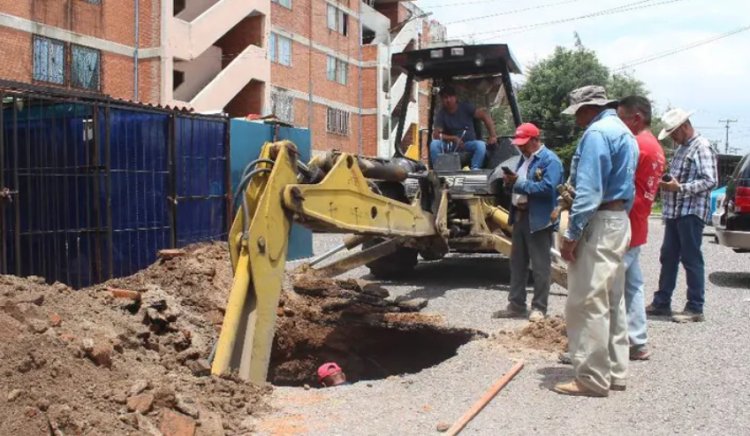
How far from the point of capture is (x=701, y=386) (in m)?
5.16

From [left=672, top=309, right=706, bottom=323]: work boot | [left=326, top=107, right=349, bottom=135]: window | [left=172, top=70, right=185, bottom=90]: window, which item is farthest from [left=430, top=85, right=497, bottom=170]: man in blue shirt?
[left=326, top=107, right=349, bottom=135]: window

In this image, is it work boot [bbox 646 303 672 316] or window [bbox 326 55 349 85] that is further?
window [bbox 326 55 349 85]

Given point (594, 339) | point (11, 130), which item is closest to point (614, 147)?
point (594, 339)

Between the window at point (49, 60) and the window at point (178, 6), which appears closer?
the window at point (49, 60)

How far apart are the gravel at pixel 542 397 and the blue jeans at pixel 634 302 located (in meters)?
0.22

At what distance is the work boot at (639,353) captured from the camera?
590 centimetres

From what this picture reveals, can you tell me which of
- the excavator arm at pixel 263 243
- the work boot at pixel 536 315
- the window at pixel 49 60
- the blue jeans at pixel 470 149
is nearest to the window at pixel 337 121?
the window at pixel 49 60

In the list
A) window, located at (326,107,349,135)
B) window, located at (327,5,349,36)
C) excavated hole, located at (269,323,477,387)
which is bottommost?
excavated hole, located at (269,323,477,387)

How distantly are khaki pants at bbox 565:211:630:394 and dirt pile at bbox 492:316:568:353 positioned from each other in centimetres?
124

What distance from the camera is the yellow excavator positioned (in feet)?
15.9

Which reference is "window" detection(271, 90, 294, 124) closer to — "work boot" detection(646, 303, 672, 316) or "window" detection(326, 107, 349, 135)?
"window" detection(326, 107, 349, 135)

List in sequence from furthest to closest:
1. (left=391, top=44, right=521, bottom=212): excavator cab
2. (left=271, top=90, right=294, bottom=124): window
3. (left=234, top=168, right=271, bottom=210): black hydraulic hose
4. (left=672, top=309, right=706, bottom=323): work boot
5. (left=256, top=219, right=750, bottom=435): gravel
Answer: (left=271, top=90, right=294, bottom=124): window, (left=391, top=44, right=521, bottom=212): excavator cab, (left=672, top=309, right=706, bottom=323): work boot, (left=234, top=168, right=271, bottom=210): black hydraulic hose, (left=256, top=219, right=750, bottom=435): gravel

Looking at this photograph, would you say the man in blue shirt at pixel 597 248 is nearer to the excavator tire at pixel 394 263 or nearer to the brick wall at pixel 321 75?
the excavator tire at pixel 394 263

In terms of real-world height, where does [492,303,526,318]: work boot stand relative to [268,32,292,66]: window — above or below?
below
